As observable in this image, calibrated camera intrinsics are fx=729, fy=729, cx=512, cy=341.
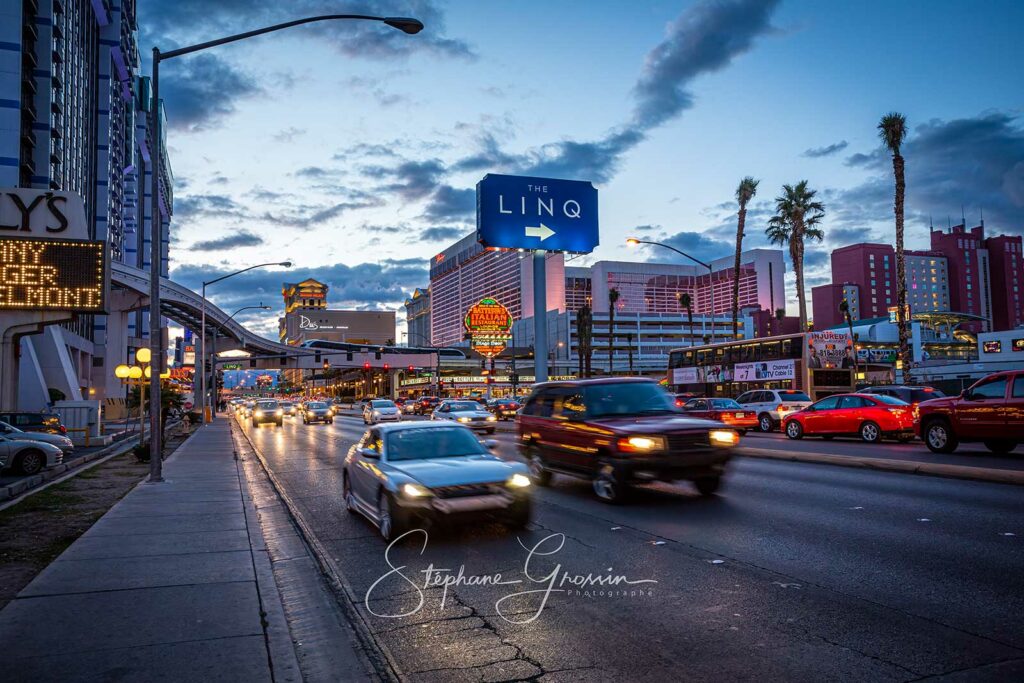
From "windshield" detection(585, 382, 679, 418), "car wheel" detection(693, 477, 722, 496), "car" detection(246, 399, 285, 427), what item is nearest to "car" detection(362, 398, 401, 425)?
"car" detection(246, 399, 285, 427)

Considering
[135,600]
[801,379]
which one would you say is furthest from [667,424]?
[801,379]

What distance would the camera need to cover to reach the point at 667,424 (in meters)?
10.9

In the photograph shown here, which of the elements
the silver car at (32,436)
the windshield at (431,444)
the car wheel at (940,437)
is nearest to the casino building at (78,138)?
the silver car at (32,436)

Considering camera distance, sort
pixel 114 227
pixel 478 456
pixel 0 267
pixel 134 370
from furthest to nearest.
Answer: pixel 114 227
pixel 134 370
pixel 0 267
pixel 478 456

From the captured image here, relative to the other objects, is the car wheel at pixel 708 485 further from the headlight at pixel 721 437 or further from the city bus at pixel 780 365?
the city bus at pixel 780 365

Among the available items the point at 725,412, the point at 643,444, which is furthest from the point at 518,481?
the point at 725,412

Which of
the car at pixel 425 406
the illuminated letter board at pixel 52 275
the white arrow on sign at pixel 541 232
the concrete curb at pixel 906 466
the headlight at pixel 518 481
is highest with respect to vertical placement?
the white arrow on sign at pixel 541 232

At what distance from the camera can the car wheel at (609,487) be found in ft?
35.7

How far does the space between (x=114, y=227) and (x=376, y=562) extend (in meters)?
91.6

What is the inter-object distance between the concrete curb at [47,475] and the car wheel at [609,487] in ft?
35.4

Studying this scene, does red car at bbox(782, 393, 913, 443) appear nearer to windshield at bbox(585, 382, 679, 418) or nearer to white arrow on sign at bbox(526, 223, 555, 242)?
windshield at bbox(585, 382, 679, 418)

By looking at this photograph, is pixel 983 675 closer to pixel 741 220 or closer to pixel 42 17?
pixel 741 220

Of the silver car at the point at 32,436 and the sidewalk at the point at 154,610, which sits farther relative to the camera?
the silver car at the point at 32,436

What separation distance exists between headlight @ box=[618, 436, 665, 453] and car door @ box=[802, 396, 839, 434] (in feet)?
49.5
